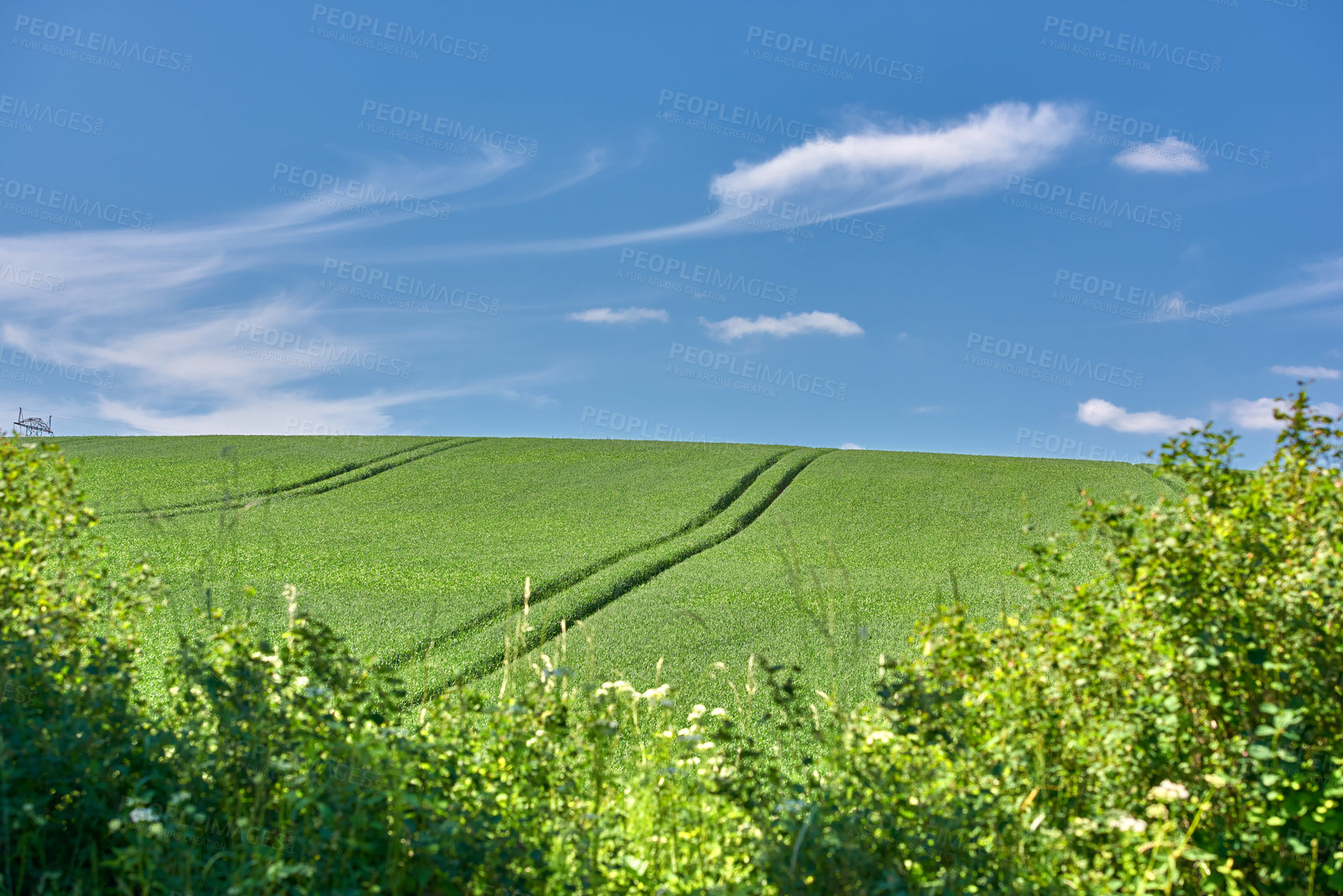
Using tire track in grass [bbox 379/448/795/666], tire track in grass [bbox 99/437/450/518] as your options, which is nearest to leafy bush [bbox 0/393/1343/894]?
tire track in grass [bbox 379/448/795/666]

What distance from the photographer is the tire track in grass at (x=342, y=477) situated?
2721 centimetres

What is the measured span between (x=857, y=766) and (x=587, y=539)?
1839cm

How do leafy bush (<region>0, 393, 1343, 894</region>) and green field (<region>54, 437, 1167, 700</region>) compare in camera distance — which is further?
green field (<region>54, 437, 1167, 700</region>)

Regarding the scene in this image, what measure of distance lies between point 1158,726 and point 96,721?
17.5ft

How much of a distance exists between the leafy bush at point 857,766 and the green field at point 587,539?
2.89 feet

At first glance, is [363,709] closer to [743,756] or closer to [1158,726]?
[743,756]

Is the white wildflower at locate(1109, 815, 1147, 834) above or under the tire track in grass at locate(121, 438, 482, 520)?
under

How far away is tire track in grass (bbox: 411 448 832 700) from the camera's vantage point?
12656mm

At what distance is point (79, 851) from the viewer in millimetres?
3947

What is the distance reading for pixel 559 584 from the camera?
701 inches

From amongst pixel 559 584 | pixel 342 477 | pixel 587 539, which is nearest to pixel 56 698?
pixel 559 584

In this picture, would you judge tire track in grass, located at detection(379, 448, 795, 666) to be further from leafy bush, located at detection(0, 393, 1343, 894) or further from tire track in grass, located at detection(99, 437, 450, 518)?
tire track in grass, located at detection(99, 437, 450, 518)

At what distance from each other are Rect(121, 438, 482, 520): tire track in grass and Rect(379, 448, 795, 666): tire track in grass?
11.4 meters

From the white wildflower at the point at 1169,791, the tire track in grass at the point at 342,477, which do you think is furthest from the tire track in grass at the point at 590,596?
the tire track in grass at the point at 342,477
